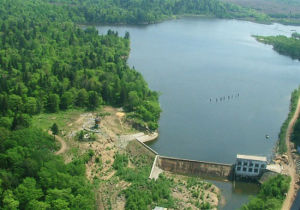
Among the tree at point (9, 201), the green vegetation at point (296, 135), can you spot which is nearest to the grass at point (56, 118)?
the tree at point (9, 201)

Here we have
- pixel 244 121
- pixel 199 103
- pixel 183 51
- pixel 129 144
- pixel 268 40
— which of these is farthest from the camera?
pixel 268 40

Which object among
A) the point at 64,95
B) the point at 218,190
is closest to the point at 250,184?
the point at 218,190

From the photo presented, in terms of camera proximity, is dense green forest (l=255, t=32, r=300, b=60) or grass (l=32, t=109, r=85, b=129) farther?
dense green forest (l=255, t=32, r=300, b=60)

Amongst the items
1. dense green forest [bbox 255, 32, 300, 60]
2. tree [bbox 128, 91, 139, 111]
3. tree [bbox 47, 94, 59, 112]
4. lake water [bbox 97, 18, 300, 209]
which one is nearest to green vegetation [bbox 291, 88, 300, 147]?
lake water [bbox 97, 18, 300, 209]

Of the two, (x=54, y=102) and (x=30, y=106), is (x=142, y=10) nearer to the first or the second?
(x=54, y=102)

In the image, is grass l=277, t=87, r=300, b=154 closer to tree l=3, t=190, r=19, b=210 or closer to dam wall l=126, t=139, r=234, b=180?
dam wall l=126, t=139, r=234, b=180

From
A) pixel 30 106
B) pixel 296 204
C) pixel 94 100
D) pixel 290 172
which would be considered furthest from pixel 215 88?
pixel 296 204

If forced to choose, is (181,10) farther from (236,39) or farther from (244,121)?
(244,121)
